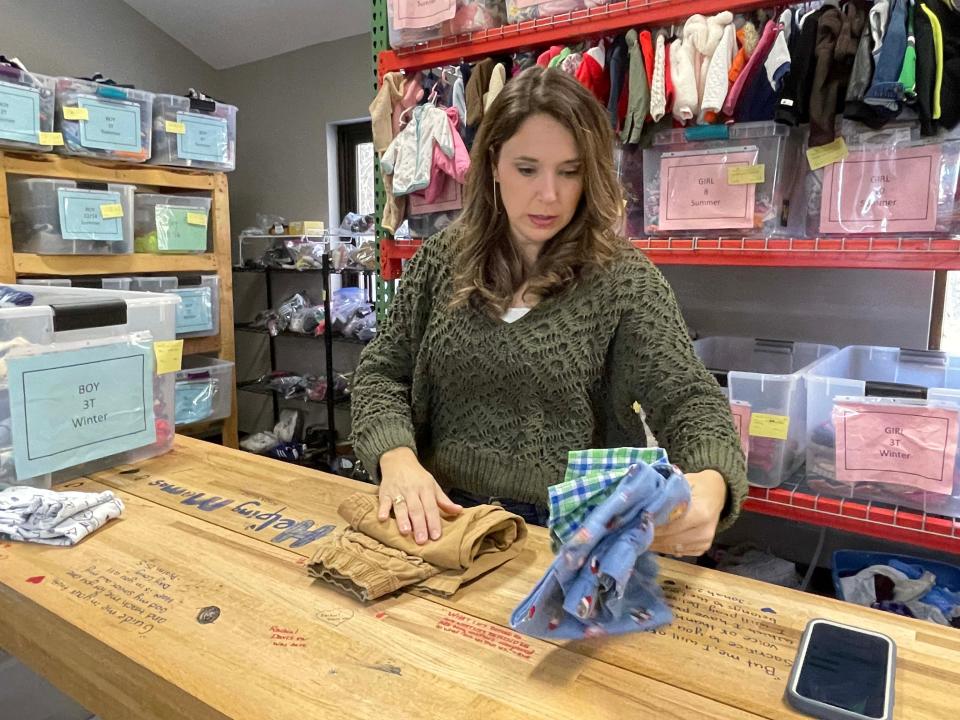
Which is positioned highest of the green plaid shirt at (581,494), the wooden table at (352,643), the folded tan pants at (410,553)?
the green plaid shirt at (581,494)

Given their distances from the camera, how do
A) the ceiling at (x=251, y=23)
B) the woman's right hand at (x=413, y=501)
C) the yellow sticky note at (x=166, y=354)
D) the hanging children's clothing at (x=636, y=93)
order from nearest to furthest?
the woman's right hand at (x=413, y=501)
the yellow sticky note at (x=166, y=354)
the hanging children's clothing at (x=636, y=93)
the ceiling at (x=251, y=23)

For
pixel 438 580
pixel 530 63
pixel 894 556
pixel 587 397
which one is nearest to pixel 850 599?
pixel 894 556

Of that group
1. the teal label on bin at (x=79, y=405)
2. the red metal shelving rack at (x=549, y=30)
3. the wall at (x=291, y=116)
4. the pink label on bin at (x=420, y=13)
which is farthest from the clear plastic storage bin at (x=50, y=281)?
the teal label on bin at (x=79, y=405)

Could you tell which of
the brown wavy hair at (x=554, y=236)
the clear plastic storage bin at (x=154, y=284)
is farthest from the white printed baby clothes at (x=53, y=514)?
the clear plastic storage bin at (x=154, y=284)

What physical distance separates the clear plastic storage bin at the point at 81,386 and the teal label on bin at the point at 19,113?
1.66 meters

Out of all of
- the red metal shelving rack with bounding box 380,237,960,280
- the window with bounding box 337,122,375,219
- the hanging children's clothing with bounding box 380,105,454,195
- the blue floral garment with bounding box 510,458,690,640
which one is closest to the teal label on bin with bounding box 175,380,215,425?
the window with bounding box 337,122,375,219

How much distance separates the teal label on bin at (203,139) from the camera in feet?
10.9

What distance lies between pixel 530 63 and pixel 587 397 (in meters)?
1.38

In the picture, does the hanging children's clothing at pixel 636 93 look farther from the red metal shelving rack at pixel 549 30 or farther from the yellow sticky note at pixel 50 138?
the yellow sticky note at pixel 50 138

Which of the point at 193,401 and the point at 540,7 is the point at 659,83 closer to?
the point at 540,7

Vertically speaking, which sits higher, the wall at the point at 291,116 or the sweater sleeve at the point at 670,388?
the wall at the point at 291,116

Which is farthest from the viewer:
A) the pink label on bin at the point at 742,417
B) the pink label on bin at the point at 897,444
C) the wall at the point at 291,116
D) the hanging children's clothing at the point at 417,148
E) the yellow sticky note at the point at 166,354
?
the wall at the point at 291,116

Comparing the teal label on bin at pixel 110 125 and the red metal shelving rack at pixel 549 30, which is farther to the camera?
the teal label on bin at pixel 110 125

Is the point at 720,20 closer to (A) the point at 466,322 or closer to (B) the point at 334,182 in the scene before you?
(A) the point at 466,322
